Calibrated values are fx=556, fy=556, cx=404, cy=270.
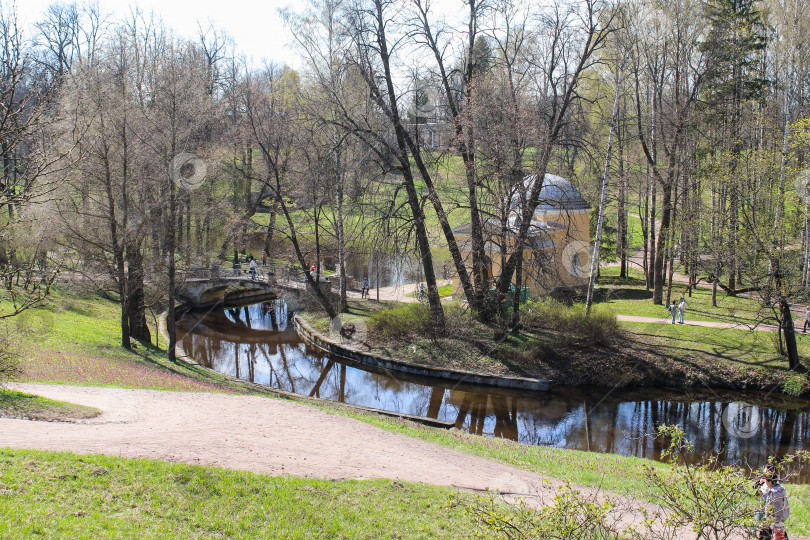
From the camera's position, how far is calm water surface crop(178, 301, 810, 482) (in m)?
14.3

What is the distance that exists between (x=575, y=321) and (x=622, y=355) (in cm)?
207

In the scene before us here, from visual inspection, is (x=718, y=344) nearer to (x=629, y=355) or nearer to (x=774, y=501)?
(x=629, y=355)

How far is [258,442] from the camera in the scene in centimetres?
941

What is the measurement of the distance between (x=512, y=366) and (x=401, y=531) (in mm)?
13235

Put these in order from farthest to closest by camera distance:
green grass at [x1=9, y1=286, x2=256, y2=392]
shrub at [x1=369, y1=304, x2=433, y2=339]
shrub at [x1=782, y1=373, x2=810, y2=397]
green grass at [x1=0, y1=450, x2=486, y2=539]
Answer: shrub at [x1=369, y1=304, x2=433, y2=339] < shrub at [x1=782, y1=373, x2=810, y2=397] < green grass at [x1=9, y1=286, x2=256, y2=392] < green grass at [x1=0, y1=450, x2=486, y2=539]

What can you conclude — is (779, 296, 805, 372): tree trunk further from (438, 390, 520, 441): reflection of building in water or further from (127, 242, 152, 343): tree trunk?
(127, 242, 152, 343): tree trunk

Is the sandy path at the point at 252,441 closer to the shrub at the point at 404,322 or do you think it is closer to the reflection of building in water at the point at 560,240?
the shrub at the point at 404,322

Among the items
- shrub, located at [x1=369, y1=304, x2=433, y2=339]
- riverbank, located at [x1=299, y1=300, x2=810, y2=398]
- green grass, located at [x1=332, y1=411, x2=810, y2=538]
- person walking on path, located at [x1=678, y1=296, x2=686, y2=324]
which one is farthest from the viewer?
shrub, located at [x1=369, y1=304, x2=433, y2=339]

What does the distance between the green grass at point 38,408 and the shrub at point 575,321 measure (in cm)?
1562

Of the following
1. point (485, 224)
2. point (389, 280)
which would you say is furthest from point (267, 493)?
point (389, 280)

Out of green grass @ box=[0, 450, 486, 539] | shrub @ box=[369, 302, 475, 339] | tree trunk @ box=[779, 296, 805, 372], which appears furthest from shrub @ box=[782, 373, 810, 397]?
green grass @ box=[0, 450, 486, 539]

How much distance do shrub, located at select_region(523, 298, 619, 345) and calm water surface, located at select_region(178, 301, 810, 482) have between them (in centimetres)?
262

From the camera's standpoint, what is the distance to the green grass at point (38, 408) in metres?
9.64

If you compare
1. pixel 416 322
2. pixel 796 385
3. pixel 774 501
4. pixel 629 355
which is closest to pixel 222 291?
pixel 416 322
